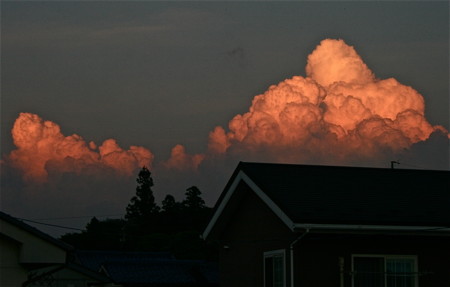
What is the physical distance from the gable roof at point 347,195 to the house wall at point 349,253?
2.23ft

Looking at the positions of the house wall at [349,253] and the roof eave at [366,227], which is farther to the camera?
the house wall at [349,253]

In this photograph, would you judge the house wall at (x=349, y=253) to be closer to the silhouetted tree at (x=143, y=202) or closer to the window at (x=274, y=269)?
the window at (x=274, y=269)

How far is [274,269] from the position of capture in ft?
76.4

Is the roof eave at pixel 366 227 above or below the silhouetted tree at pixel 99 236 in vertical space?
below

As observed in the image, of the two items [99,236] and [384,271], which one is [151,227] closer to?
[99,236]

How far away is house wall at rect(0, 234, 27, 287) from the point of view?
48.5 feet

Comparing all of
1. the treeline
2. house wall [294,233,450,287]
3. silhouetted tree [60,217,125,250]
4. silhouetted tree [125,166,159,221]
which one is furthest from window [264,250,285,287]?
silhouetted tree [125,166,159,221]

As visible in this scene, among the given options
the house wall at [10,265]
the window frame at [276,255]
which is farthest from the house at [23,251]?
the window frame at [276,255]

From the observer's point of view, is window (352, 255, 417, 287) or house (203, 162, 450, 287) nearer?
house (203, 162, 450, 287)

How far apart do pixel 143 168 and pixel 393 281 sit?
88.6 m

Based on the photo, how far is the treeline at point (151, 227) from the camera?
75900 mm

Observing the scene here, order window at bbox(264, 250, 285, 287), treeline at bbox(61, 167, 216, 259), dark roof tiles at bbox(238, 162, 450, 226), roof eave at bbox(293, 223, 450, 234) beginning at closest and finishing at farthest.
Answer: roof eave at bbox(293, 223, 450, 234), dark roof tiles at bbox(238, 162, 450, 226), window at bbox(264, 250, 285, 287), treeline at bbox(61, 167, 216, 259)

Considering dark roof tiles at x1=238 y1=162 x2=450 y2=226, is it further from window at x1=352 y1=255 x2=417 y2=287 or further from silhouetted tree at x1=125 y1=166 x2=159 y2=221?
silhouetted tree at x1=125 y1=166 x2=159 y2=221

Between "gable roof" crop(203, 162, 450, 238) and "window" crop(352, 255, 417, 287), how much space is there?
3.92 feet
